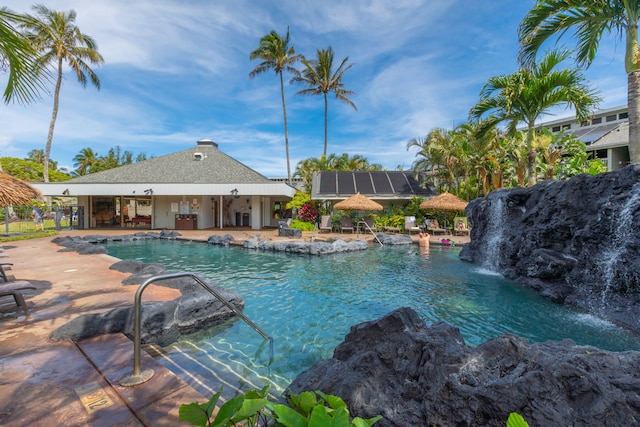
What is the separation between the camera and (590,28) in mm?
6996

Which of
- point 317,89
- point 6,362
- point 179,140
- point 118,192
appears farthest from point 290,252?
point 179,140

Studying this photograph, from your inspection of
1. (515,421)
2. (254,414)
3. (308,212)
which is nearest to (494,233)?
(515,421)

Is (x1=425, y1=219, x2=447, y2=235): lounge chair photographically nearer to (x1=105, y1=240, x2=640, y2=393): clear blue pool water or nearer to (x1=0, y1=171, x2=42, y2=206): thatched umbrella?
(x1=105, y1=240, x2=640, y2=393): clear blue pool water

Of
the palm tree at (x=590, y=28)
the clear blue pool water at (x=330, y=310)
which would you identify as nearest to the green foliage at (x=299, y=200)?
the clear blue pool water at (x=330, y=310)

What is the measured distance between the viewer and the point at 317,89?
31.1 meters

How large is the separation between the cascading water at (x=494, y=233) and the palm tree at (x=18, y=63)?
11967mm

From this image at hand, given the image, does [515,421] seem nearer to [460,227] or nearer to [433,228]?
[433,228]

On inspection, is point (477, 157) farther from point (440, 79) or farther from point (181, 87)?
point (181, 87)

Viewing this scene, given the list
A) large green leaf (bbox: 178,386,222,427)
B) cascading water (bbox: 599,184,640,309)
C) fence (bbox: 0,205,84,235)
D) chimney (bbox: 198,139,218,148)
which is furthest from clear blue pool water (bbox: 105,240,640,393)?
chimney (bbox: 198,139,218,148)

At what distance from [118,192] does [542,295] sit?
77.9ft

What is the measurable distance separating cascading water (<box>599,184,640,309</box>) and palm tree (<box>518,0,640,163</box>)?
1.13 m

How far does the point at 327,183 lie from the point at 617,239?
1845 centimetres

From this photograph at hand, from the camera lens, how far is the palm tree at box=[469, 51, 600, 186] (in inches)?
392

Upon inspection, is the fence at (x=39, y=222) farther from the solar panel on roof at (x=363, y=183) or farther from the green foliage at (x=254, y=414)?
the green foliage at (x=254, y=414)
